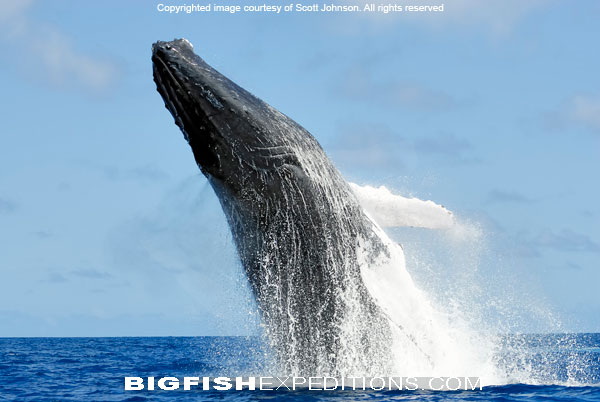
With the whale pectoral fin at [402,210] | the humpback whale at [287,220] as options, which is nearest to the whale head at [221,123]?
the humpback whale at [287,220]

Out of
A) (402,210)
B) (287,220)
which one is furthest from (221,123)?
(402,210)

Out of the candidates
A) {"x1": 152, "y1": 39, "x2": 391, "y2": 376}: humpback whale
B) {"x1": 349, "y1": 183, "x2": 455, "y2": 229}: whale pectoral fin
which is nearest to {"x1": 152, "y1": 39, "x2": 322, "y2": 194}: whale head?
{"x1": 152, "y1": 39, "x2": 391, "y2": 376}: humpback whale

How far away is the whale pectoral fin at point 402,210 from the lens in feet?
31.7

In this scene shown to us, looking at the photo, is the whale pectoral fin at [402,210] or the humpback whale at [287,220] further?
the whale pectoral fin at [402,210]

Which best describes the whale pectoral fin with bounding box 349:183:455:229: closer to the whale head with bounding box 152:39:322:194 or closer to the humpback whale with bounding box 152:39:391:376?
the humpback whale with bounding box 152:39:391:376

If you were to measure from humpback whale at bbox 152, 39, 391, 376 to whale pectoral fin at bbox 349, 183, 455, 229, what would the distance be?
150cm

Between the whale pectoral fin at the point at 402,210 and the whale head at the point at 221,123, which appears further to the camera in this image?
the whale pectoral fin at the point at 402,210

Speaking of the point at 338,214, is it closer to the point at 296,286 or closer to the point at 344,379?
the point at 296,286

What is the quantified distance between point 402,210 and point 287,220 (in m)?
2.95

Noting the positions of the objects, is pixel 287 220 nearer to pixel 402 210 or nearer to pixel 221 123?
pixel 221 123

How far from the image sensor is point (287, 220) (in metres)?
7.37

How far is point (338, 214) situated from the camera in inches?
299

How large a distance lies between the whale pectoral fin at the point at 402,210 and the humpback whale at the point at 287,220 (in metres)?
1.50

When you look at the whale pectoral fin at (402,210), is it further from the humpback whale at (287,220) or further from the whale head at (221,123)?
the whale head at (221,123)
